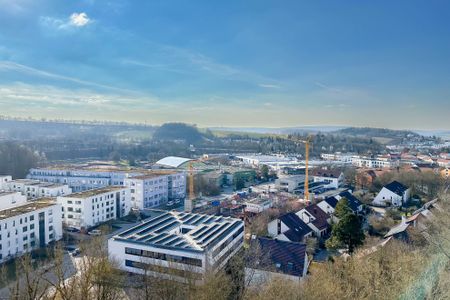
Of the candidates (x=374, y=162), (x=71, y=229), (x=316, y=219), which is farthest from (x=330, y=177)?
(x=71, y=229)

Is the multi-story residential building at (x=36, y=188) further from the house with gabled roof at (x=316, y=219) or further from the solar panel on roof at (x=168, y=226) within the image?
the house with gabled roof at (x=316, y=219)

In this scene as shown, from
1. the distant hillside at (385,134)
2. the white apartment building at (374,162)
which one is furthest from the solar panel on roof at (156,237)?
the distant hillside at (385,134)

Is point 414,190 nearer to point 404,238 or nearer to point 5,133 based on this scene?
point 404,238

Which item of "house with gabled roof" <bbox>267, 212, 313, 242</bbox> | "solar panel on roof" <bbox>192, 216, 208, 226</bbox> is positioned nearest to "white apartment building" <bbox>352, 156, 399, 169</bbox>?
"house with gabled roof" <bbox>267, 212, 313, 242</bbox>

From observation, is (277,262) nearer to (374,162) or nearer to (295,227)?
(295,227)

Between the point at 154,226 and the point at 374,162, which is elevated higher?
the point at 154,226

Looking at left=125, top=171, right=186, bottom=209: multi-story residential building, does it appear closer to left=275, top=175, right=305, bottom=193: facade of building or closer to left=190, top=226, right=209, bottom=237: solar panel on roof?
left=275, top=175, right=305, bottom=193: facade of building
